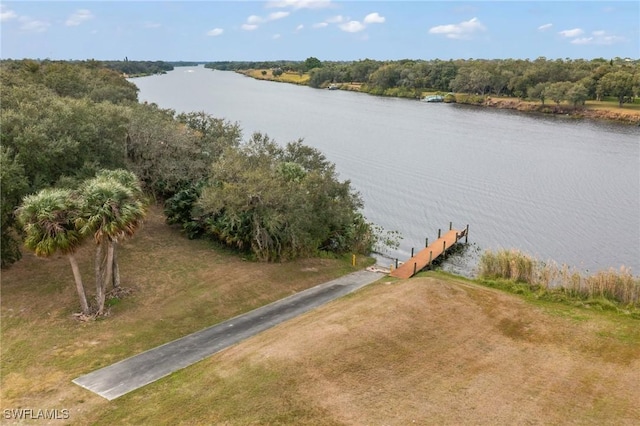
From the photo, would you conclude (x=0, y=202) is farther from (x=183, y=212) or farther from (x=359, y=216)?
(x=359, y=216)

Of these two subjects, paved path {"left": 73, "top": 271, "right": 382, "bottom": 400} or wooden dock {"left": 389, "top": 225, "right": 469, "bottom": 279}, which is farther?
wooden dock {"left": 389, "top": 225, "right": 469, "bottom": 279}

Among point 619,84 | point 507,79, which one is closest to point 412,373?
point 619,84

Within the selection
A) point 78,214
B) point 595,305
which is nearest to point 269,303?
point 78,214

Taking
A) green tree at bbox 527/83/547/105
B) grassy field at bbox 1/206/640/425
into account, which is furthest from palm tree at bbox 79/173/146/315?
green tree at bbox 527/83/547/105

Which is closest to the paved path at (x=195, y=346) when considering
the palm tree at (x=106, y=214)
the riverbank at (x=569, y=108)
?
the palm tree at (x=106, y=214)

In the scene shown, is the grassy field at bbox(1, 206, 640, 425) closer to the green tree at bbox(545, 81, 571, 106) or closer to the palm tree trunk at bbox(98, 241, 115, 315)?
the palm tree trunk at bbox(98, 241, 115, 315)

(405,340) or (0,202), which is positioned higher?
(0,202)
